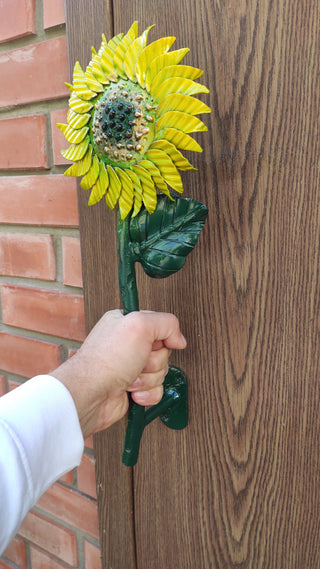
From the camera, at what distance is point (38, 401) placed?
0.43 metres

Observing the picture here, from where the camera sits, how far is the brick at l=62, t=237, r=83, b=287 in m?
0.65

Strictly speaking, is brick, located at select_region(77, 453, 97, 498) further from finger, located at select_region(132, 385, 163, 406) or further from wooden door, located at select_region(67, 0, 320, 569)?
finger, located at select_region(132, 385, 163, 406)

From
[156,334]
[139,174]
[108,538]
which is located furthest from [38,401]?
[108,538]

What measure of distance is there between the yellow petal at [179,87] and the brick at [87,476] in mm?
538

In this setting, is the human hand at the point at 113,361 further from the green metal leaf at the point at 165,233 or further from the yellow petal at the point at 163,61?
the yellow petal at the point at 163,61

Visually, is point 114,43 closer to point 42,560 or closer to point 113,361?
A: point 113,361

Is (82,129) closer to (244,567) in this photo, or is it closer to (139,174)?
(139,174)

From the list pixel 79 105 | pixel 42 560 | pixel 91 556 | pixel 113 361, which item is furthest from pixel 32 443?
pixel 42 560

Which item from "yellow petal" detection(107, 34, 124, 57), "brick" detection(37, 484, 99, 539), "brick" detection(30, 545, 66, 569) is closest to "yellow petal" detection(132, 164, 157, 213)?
"yellow petal" detection(107, 34, 124, 57)

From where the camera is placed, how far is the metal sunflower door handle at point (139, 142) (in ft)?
1.30

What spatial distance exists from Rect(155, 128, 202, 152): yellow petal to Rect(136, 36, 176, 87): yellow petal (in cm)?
5

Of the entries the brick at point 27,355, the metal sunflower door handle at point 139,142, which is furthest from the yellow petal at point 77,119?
the brick at point 27,355

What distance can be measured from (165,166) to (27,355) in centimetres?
46

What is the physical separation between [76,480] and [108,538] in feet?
0.35
